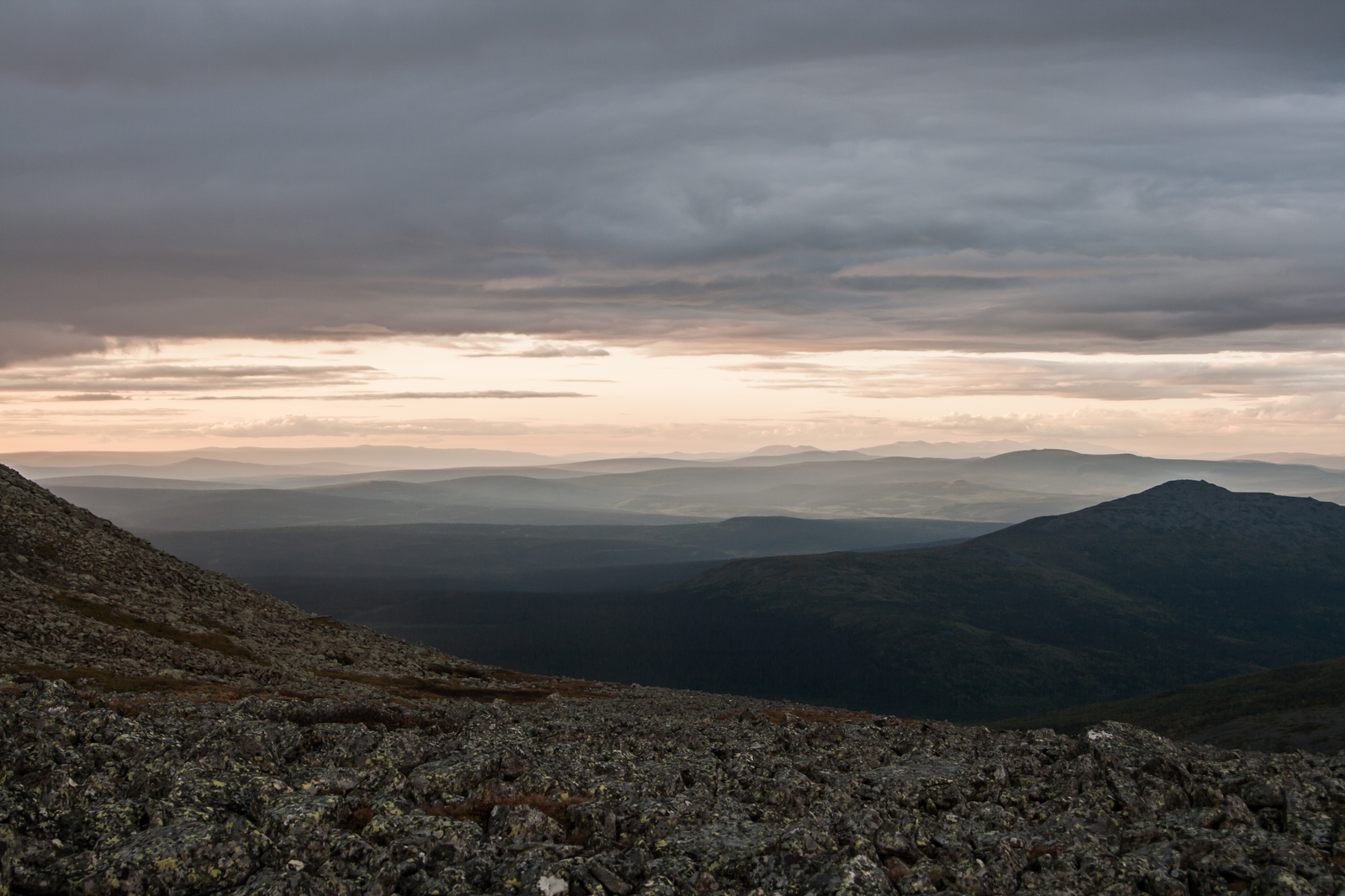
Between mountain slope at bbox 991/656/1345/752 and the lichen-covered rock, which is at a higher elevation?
the lichen-covered rock

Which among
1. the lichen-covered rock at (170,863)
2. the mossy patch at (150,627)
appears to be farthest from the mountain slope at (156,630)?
the lichen-covered rock at (170,863)

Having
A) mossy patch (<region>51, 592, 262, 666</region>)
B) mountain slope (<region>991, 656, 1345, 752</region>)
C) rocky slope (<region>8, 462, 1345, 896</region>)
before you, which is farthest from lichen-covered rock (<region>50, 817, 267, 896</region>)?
mountain slope (<region>991, 656, 1345, 752</region>)

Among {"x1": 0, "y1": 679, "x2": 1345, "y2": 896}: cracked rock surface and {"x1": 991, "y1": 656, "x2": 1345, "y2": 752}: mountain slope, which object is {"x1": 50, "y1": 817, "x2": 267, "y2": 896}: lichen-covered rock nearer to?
{"x1": 0, "y1": 679, "x2": 1345, "y2": 896}: cracked rock surface

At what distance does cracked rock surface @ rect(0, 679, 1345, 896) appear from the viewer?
907 inches

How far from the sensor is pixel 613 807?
2975cm

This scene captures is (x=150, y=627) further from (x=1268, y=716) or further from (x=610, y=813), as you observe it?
(x=1268, y=716)

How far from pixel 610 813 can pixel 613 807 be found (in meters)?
0.99

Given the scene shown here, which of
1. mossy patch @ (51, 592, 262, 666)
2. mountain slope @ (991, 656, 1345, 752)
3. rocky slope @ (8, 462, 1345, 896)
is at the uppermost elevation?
rocky slope @ (8, 462, 1345, 896)

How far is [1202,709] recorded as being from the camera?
596 ft

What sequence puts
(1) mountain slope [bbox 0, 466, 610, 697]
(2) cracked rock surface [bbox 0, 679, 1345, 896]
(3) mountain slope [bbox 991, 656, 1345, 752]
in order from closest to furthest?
(2) cracked rock surface [bbox 0, 679, 1345, 896]
(1) mountain slope [bbox 0, 466, 610, 697]
(3) mountain slope [bbox 991, 656, 1345, 752]

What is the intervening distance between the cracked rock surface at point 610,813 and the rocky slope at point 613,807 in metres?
0.10

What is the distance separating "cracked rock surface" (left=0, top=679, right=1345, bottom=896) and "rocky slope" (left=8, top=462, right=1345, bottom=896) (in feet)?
0.34

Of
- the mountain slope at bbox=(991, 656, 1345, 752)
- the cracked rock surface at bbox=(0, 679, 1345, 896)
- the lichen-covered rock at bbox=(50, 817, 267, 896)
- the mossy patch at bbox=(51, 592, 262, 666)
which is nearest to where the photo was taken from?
the lichen-covered rock at bbox=(50, 817, 267, 896)

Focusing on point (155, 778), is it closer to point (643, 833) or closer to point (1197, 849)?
point (643, 833)
